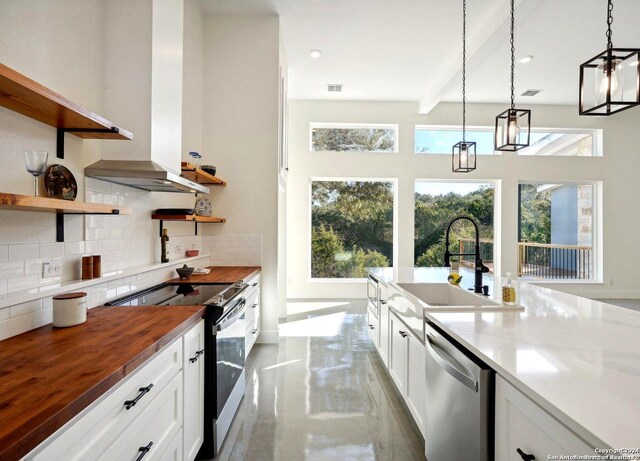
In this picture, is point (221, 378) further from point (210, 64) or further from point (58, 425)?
point (210, 64)

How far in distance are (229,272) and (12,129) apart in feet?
6.92

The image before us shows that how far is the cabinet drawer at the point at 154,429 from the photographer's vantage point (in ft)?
3.45

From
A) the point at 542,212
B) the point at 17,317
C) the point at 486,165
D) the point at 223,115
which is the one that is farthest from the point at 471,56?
the point at 17,317

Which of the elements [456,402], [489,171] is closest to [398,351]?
[456,402]

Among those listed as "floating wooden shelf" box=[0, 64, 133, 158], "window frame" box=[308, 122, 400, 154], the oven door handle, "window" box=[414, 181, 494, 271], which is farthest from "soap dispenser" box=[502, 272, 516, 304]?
"window frame" box=[308, 122, 400, 154]

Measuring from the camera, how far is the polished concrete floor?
6.42ft

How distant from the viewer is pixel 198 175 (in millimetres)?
3156

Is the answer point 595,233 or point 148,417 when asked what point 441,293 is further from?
point 595,233

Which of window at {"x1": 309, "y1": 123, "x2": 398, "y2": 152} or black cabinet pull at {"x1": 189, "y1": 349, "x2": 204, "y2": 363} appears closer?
black cabinet pull at {"x1": 189, "y1": 349, "x2": 204, "y2": 363}

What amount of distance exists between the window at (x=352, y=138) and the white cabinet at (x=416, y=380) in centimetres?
478

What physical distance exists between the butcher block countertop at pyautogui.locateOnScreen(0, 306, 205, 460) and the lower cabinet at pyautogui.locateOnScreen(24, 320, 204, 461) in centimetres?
5

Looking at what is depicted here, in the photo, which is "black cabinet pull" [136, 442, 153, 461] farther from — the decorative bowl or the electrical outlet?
the decorative bowl

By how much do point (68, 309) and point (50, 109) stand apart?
90cm

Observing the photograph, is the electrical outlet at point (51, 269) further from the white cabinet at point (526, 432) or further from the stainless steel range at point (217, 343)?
the white cabinet at point (526, 432)
